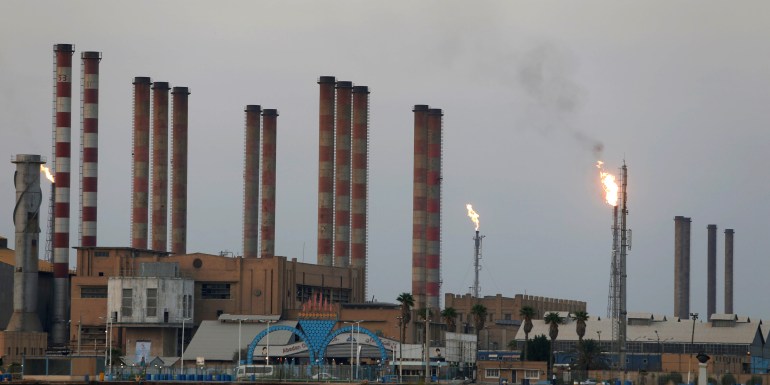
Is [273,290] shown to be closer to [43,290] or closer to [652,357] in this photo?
[43,290]

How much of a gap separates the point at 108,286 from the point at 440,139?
46.5m

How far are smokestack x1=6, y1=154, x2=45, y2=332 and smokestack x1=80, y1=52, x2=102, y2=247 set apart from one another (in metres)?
7.77

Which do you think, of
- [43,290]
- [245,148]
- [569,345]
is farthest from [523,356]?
[43,290]

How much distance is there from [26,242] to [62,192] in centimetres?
875

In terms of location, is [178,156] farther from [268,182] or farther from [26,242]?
[26,242]

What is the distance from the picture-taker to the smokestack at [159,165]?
172 m

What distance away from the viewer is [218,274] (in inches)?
6329

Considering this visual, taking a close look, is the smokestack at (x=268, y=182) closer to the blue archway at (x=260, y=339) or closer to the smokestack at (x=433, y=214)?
the smokestack at (x=433, y=214)

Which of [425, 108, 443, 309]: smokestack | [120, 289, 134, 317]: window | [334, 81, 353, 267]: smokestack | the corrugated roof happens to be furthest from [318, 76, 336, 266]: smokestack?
[120, 289, 134, 317]: window

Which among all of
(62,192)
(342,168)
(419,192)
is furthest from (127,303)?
(419,192)

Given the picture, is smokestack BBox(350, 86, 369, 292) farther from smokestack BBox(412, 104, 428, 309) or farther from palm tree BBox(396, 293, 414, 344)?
palm tree BBox(396, 293, 414, 344)

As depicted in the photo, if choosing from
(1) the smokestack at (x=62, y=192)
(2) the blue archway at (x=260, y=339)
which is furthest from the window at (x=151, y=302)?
(2) the blue archway at (x=260, y=339)

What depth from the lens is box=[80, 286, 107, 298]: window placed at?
158375 mm

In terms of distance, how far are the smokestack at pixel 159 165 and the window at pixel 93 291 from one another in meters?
13.4
